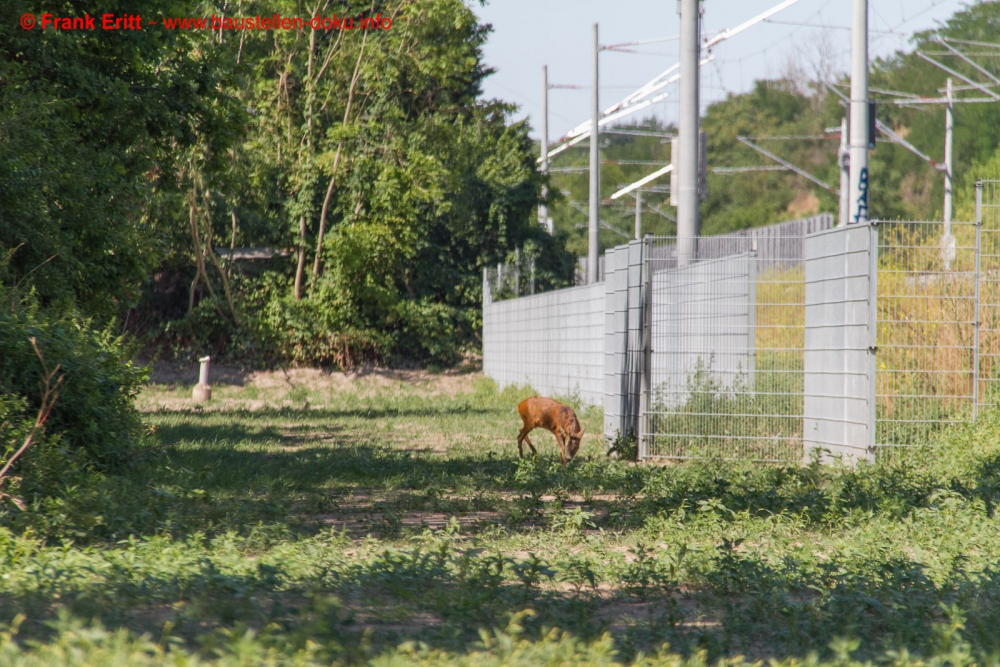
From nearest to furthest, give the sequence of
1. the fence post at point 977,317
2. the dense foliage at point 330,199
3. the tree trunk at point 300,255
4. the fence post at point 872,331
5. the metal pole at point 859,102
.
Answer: the fence post at point 872,331
the fence post at point 977,317
the metal pole at point 859,102
the dense foliage at point 330,199
the tree trunk at point 300,255

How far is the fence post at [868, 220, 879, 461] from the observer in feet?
28.5

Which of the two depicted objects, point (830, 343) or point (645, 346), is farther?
point (645, 346)

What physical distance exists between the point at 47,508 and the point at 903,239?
23.9 feet

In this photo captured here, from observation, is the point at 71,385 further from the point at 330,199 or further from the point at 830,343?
the point at 330,199

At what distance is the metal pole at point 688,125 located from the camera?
37.6 ft

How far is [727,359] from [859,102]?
3.87 meters

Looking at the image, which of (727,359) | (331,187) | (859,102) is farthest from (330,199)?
(727,359)

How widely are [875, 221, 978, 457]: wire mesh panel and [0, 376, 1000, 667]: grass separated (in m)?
0.35

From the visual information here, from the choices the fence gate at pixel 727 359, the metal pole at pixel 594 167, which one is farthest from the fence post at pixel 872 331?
the metal pole at pixel 594 167

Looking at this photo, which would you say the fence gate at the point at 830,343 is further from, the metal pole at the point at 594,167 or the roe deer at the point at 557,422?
the metal pole at the point at 594,167

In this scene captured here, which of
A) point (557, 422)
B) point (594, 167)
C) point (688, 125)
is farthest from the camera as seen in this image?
point (594, 167)

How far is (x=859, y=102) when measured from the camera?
38.1ft

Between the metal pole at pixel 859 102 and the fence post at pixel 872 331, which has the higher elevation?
the metal pole at pixel 859 102

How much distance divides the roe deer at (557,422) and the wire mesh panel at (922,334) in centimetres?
287
